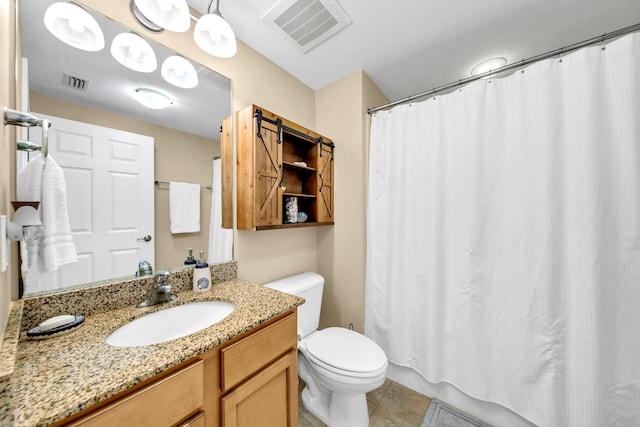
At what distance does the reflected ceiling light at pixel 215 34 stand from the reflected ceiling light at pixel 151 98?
0.31m

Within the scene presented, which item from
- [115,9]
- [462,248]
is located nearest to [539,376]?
[462,248]

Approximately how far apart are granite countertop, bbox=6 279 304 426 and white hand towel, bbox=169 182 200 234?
0.40 metres

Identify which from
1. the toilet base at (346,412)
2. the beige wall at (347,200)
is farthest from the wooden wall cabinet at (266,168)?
the toilet base at (346,412)

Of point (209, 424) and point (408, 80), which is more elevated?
point (408, 80)

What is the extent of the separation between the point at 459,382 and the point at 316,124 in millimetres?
2080

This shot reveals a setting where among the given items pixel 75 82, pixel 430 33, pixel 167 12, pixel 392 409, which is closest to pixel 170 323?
pixel 75 82

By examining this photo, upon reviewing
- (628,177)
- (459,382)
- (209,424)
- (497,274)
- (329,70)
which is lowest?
(459,382)

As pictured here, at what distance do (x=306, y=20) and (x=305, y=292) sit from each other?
164 centimetres

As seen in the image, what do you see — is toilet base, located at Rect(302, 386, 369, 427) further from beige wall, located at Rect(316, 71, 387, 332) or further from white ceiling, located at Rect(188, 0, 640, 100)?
white ceiling, located at Rect(188, 0, 640, 100)

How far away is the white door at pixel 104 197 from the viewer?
2.83 feet

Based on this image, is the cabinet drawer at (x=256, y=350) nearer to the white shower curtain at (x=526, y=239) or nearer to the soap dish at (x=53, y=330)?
the soap dish at (x=53, y=330)

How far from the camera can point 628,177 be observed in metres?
1.00

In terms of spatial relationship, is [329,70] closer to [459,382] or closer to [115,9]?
[115,9]

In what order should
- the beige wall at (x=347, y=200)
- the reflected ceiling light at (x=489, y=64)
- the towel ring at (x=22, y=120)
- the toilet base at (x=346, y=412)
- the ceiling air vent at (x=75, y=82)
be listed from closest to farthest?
1. the towel ring at (x=22, y=120)
2. the ceiling air vent at (x=75, y=82)
3. the toilet base at (x=346, y=412)
4. the reflected ceiling light at (x=489, y=64)
5. the beige wall at (x=347, y=200)
